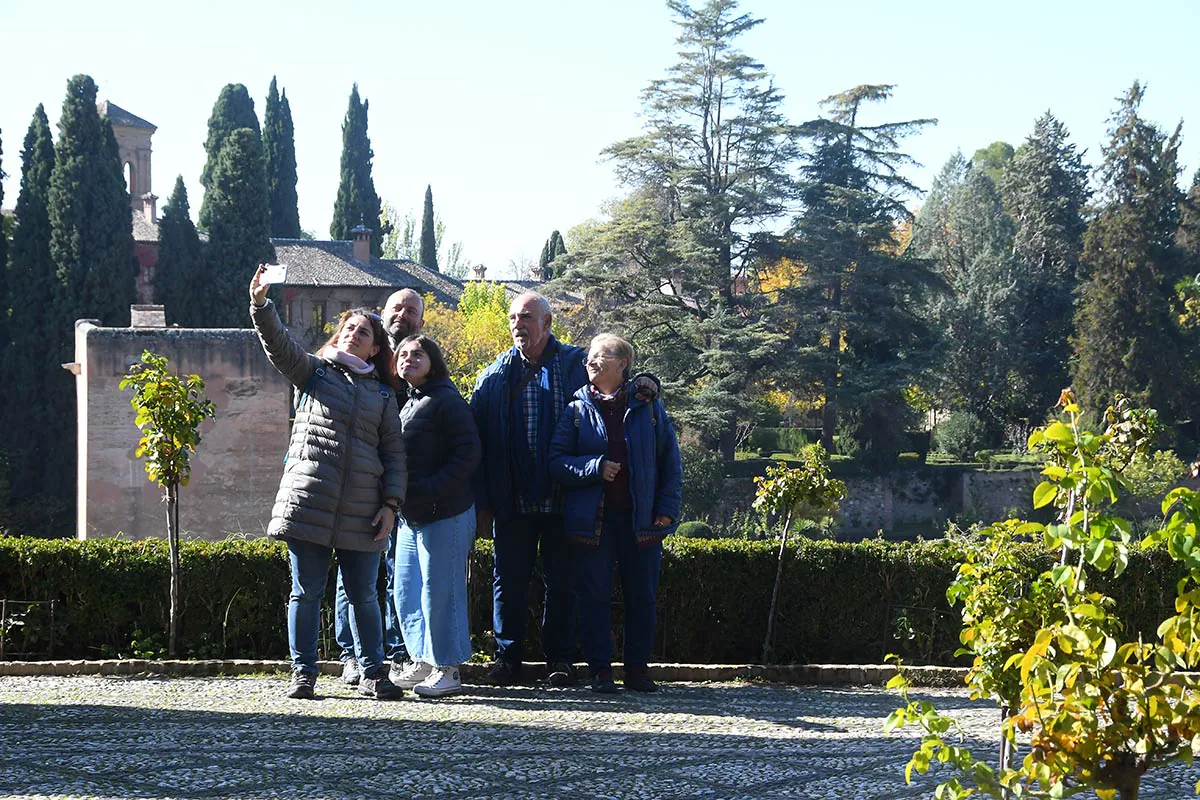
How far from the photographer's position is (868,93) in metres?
40.9

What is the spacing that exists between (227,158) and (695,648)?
117ft

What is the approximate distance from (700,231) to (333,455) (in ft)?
108

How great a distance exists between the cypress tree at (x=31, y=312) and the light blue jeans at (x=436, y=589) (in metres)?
28.6

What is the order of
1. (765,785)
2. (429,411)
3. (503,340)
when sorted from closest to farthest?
(765,785)
(429,411)
(503,340)

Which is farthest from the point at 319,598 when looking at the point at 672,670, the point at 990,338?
the point at 990,338

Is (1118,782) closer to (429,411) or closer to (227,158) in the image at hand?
(429,411)

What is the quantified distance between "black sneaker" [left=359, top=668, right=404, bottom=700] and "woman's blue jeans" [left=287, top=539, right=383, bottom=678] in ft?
0.10

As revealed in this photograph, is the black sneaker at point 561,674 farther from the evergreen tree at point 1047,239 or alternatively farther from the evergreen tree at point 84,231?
the evergreen tree at point 1047,239

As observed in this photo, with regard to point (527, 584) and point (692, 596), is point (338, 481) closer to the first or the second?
point (527, 584)

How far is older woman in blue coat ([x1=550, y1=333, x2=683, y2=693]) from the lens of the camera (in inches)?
241

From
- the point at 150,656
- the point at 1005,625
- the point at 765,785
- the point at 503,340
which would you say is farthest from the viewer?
the point at 503,340

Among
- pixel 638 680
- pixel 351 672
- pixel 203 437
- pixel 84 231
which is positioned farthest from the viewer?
pixel 84 231

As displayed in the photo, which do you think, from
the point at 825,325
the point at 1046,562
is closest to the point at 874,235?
the point at 825,325

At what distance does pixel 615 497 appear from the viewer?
621cm
